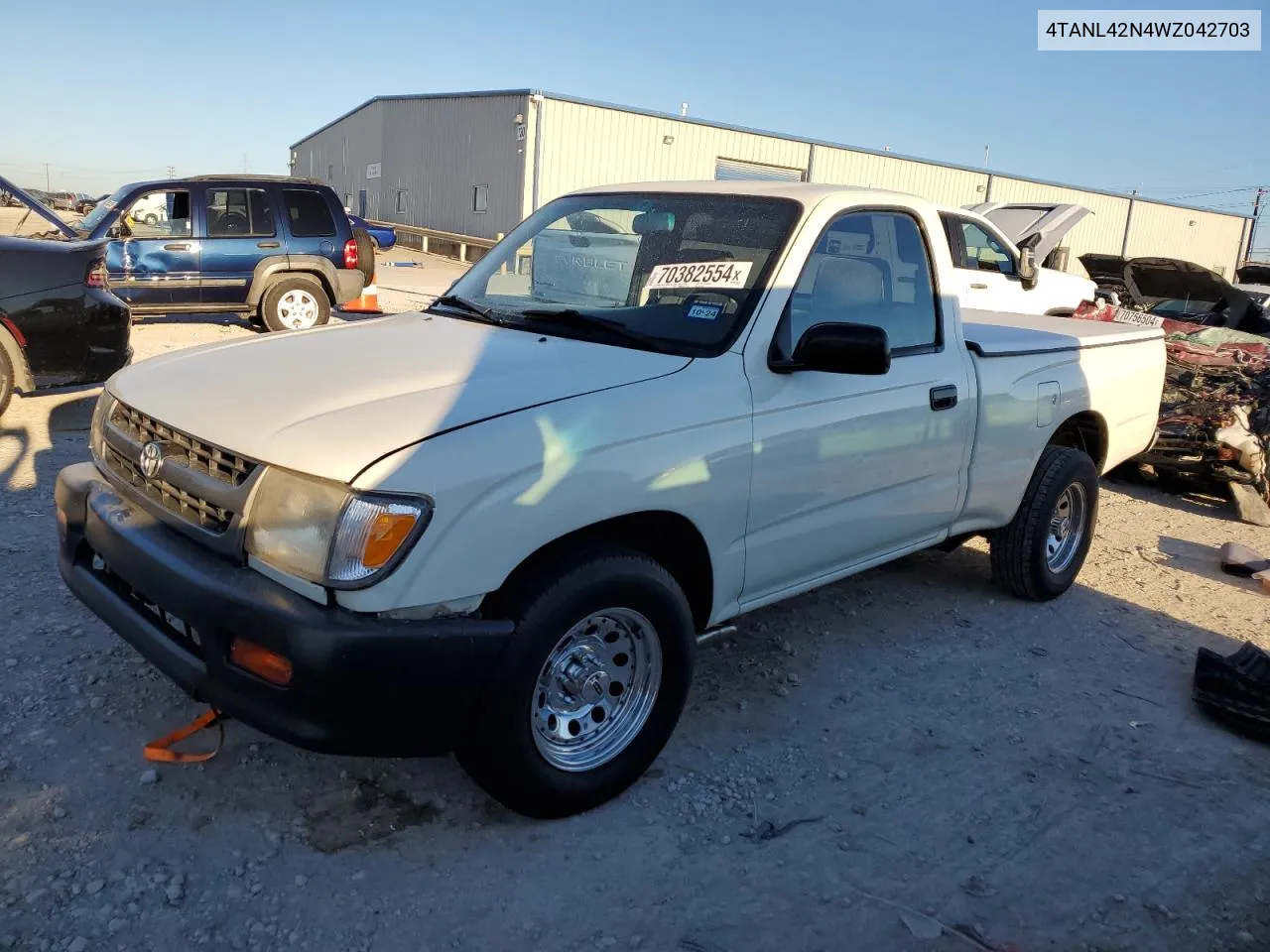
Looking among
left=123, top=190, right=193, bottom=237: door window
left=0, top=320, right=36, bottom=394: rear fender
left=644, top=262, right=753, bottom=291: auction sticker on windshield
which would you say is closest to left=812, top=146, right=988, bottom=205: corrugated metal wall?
left=123, top=190, right=193, bottom=237: door window

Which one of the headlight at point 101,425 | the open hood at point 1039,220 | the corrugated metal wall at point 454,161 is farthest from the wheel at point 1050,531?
the corrugated metal wall at point 454,161

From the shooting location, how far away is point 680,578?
3.22 metres

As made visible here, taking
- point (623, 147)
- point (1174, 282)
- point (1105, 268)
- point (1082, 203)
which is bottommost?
point (1174, 282)

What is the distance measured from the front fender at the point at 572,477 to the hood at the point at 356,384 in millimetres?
78

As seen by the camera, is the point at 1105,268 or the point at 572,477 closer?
the point at 572,477

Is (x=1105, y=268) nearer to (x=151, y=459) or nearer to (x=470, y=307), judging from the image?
(x=470, y=307)

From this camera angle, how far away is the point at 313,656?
7.59 ft

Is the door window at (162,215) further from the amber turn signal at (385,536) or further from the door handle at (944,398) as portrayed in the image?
the amber turn signal at (385,536)

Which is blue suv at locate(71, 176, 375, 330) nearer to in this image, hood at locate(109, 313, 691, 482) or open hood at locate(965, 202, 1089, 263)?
open hood at locate(965, 202, 1089, 263)

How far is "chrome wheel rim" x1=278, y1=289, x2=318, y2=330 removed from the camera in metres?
11.4

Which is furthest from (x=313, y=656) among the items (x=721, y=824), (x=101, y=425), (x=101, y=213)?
(x=101, y=213)

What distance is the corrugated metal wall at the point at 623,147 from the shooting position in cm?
2639

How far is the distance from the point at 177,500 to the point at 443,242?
29425mm

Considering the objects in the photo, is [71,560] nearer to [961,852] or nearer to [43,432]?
[961,852]
